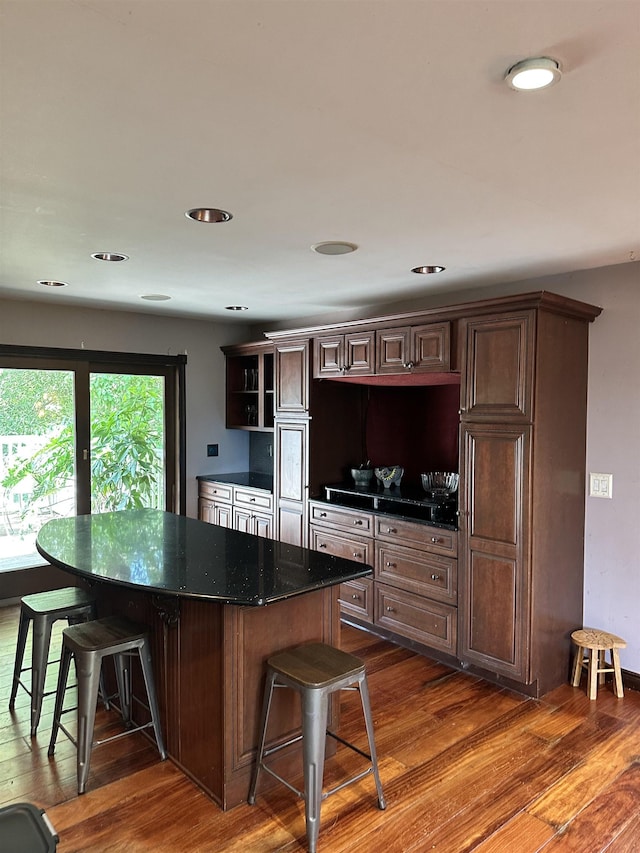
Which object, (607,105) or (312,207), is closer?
(607,105)

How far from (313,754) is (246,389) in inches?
163

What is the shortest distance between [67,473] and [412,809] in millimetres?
3818

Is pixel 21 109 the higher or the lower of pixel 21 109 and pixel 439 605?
the higher

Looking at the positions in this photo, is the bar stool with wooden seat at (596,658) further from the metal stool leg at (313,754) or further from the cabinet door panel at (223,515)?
the cabinet door panel at (223,515)

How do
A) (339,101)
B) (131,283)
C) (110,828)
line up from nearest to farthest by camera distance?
1. (339,101)
2. (110,828)
3. (131,283)

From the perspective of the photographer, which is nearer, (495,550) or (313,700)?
(313,700)

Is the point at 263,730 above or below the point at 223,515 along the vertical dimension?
below

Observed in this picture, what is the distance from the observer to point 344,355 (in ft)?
13.6

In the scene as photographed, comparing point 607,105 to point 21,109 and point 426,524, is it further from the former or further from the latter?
point 426,524

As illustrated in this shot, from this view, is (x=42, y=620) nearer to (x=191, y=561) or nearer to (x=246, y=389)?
(x=191, y=561)

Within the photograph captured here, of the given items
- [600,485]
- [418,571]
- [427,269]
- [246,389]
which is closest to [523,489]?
[600,485]

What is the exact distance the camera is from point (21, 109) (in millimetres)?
1586

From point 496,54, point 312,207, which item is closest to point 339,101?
point 496,54

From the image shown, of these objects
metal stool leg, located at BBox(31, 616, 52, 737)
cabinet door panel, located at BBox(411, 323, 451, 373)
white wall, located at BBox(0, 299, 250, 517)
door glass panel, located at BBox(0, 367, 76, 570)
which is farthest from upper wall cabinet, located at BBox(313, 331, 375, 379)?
metal stool leg, located at BBox(31, 616, 52, 737)
